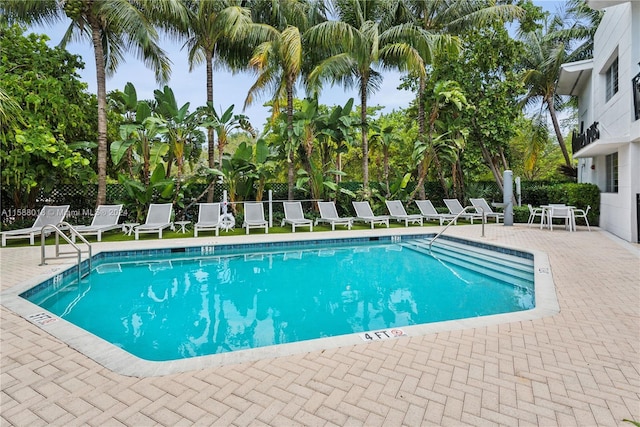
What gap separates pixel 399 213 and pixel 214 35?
30.4 ft

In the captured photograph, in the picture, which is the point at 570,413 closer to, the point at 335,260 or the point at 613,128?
the point at 335,260

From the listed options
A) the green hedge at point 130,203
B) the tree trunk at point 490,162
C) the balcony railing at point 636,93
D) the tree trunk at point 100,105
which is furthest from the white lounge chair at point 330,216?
the balcony railing at point 636,93

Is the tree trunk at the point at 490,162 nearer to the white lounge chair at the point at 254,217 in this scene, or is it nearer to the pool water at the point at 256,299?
the pool water at the point at 256,299

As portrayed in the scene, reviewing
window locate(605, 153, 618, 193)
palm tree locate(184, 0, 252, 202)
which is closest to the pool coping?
palm tree locate(184, 0, 252, 202)

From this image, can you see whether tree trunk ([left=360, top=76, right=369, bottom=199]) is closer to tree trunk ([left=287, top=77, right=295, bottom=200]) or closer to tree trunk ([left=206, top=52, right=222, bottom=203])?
tree trunk ([left=287, top=77, right=295, bottom=200])

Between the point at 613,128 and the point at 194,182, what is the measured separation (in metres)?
14.0

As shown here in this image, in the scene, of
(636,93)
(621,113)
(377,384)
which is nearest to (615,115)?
(621,113)

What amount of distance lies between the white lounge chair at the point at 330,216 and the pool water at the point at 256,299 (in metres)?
3.74

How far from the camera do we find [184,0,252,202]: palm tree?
11703 mm

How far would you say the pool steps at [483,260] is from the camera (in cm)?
716

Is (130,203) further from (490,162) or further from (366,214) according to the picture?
(490,162)

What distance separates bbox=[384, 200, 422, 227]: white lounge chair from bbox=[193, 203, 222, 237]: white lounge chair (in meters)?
6.44

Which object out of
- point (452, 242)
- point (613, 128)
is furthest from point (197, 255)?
point (613, 128)

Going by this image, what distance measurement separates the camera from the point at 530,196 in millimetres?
17047
